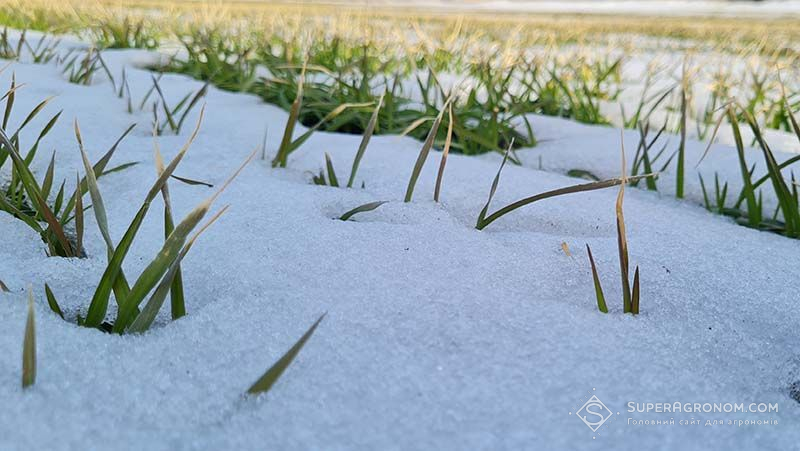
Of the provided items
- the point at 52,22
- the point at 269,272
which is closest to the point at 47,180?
the point at 269,272

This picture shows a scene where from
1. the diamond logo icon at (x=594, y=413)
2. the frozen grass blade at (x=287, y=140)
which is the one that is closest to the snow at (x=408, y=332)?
the diamond logo icon at (x=594, y=413)

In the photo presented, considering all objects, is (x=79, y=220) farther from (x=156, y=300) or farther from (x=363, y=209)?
(x=363, y=209)

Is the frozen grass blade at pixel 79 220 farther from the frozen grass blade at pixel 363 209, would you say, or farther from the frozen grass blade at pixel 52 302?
the frozen grass blade at pixel 363 209

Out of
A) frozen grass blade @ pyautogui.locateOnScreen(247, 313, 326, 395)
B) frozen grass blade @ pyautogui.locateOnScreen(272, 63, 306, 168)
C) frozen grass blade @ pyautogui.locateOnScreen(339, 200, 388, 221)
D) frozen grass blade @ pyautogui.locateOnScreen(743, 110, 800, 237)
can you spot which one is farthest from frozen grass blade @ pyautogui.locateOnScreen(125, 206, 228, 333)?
frozen grass blade @ pyautogui.locateOnScreen(743, 110, 800, 237)

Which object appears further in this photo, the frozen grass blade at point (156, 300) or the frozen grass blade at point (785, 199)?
the frozen grass blade at point (785, 199)

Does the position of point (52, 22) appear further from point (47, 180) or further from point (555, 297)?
point (555, 297)

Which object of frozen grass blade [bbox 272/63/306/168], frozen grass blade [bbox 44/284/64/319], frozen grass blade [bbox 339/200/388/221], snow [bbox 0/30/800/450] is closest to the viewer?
snow [bbox 0/30/800/450]

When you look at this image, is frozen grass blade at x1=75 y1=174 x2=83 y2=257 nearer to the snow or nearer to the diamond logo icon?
the snow
